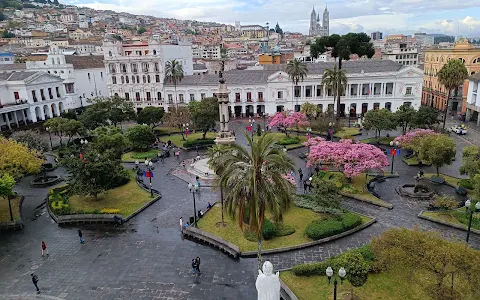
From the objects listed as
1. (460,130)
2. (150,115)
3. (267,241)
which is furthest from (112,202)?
(460,130)

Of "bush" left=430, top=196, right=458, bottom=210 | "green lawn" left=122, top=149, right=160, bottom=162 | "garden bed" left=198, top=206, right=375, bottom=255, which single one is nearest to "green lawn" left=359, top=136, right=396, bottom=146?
"bush" left=430, top=196, right=458, bottom=210

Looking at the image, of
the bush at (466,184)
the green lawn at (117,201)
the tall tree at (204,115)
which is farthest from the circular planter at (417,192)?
the tall tree at (204,115)

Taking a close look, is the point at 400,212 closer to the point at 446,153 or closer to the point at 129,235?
the point at 446,153

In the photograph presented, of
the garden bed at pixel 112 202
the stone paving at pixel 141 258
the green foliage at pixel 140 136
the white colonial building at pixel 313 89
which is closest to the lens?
the stone paving at pixel 141 258

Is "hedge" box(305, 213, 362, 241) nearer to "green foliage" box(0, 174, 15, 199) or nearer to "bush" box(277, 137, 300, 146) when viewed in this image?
"green foliage" box(0, 174, 15, 199)

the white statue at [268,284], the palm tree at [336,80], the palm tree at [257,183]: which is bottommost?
the white statue at [268,284]

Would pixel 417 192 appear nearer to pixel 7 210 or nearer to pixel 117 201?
pixel 117 201

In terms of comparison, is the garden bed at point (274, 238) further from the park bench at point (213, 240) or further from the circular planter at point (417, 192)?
the circular planter at point (417, 192)
